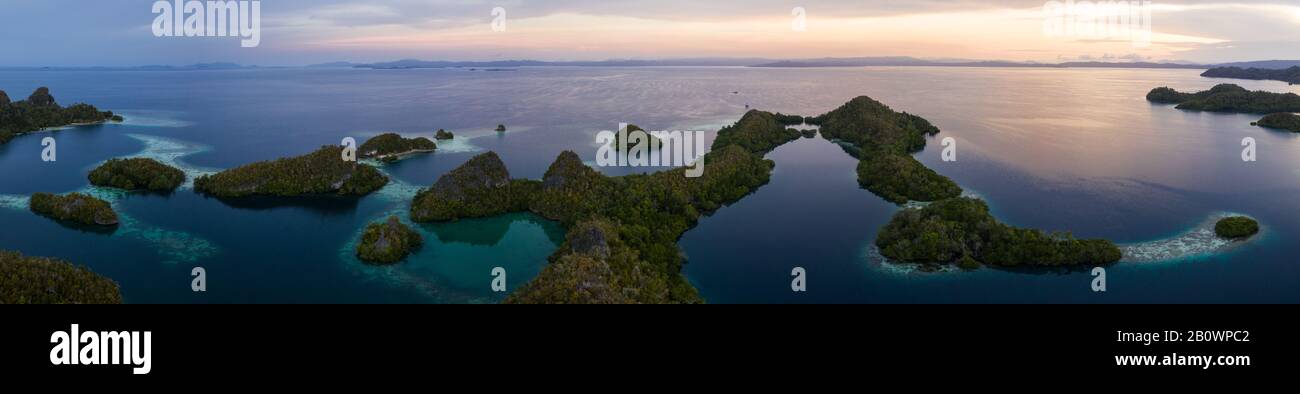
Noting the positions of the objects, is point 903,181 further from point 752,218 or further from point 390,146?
point 390,146

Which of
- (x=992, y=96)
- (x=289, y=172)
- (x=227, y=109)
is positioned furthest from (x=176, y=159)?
(x=992, y=96)

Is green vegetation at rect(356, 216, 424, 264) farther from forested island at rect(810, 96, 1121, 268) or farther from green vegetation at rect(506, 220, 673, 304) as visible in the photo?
forested island at rect(810, 96, 1121, 268)

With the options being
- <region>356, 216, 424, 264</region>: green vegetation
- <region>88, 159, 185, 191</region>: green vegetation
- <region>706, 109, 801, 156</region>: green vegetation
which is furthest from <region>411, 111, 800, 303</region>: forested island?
<region>88, 159, 185, 191</region>: green vegetation

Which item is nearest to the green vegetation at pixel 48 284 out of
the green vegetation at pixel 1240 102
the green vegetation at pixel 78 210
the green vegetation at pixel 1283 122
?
the green vegetation at pixel 78 210

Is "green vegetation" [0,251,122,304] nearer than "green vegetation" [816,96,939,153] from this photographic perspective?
Yes

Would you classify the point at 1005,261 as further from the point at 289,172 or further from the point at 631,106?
the point at 631,106

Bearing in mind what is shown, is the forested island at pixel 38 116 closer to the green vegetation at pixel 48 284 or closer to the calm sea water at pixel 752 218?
the calm sea water at pixel 752 218

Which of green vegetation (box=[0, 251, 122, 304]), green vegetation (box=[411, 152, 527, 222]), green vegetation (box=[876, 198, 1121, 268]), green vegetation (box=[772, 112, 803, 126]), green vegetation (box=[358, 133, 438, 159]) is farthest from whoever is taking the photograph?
green vegetation (box=[772, 112, 803, 126])
